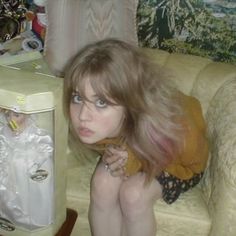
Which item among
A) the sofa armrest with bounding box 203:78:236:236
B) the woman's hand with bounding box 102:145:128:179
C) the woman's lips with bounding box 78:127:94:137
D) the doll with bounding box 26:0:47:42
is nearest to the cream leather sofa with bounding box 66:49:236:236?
the sofa armrest with bounding box 203:78:236:236

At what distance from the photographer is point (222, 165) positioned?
119 centimetres

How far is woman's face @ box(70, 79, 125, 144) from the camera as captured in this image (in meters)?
1.05

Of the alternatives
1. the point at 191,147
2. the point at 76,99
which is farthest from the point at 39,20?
the point at 191,147

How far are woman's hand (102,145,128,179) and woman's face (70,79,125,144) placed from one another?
0.35 ft

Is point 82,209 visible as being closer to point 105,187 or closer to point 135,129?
point 105,187

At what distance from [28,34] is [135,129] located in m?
0.76

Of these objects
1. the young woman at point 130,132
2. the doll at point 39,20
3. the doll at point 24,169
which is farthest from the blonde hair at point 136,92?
Answer: the doll at point 39,20

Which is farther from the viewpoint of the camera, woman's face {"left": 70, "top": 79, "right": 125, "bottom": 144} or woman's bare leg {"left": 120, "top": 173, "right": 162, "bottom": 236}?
woman's bare leg {"left": 120, "top": 173, "right": 162, "bottom": 236}

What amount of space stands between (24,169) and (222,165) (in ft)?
1.72

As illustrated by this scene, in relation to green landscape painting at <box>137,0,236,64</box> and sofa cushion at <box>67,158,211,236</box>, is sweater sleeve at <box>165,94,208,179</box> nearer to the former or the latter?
sofa cushion at <box>67,158,211,236</box>

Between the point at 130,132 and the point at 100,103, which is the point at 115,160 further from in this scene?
the point at 100,103

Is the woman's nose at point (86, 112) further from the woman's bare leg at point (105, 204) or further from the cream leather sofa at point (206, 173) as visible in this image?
the cream leather sofa at point (206, 173)

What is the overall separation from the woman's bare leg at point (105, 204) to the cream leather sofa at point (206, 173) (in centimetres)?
8

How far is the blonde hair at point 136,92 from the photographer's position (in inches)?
40.9
